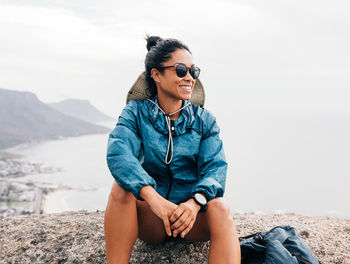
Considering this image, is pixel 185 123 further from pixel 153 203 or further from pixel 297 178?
pixel 297 178

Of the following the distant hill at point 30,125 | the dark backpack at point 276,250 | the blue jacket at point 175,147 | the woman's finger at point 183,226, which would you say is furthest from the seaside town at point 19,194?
the distant hill at point 30,125

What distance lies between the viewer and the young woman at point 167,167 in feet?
6.76

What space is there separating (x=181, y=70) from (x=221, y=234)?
49.0 inches

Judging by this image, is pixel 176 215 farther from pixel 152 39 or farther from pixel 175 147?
pixel 152 39

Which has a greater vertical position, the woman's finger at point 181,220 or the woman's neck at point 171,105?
the woman's neck at point 171,105

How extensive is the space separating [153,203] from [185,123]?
2.48 feet

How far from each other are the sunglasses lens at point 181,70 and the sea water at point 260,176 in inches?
2299

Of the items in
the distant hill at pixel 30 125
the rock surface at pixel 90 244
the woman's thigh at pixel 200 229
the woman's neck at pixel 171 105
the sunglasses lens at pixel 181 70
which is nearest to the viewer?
the woman's thigh at pixel 200 229

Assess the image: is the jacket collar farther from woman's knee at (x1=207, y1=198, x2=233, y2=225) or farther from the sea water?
the sea water

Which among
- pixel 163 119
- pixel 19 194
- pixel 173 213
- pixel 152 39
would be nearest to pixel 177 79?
pixel 163 119

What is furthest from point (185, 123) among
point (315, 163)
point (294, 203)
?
point (315, 163)

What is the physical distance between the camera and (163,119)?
2486mm

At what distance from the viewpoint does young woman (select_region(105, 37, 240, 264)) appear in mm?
2061

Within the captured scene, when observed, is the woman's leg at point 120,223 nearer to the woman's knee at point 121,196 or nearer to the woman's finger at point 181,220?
the woman's knee at point 121,196
